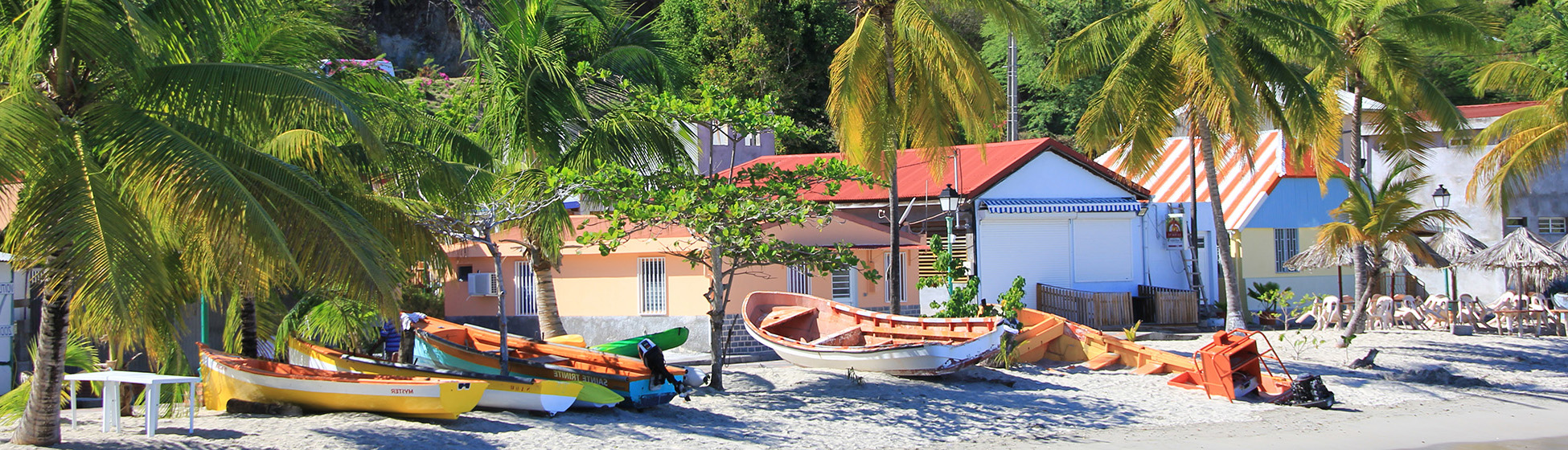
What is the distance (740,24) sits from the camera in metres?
32.8

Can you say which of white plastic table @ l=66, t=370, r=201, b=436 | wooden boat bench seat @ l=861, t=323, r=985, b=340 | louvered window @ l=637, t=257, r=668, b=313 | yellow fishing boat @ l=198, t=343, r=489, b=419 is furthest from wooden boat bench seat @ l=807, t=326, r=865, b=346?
white plastic table @ l=66, t=370, r=201, b=436

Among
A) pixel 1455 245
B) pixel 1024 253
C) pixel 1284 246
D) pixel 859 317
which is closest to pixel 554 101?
pixel 859 317

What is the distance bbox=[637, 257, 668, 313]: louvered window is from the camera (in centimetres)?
1845

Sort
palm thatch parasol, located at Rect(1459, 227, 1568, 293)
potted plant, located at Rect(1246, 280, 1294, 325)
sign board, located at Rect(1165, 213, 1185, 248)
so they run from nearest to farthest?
1. palm thatch parasol, located at Rect(1459, 227, 1568, 293)
2. potted plant, located at Rect(1246, 280, 1294, 325)
3. sign board, located at Rect(1165, 213, 1185, 248)

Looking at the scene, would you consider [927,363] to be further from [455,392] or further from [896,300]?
[455,392]

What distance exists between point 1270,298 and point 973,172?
7.33 metres

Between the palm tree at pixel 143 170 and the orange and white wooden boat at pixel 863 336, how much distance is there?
7203mm

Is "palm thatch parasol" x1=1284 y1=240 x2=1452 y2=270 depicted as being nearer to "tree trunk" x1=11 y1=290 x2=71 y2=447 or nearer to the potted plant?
the potted plant

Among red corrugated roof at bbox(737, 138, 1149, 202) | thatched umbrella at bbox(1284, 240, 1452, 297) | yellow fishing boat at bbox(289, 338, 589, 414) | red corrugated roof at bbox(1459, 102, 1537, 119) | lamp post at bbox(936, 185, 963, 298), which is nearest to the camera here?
yellow fishing boat at bbox(289, 338, 589, 414)

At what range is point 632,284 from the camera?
1859 cm

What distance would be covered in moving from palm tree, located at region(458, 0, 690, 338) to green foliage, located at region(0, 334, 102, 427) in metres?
4.78

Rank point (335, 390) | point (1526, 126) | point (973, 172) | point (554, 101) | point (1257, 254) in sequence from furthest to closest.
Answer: point (1257, 254) → point (973, 172) → point (1526, 126) → point (554, 101) → point (335, 390)

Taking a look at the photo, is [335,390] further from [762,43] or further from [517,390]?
[762,43]

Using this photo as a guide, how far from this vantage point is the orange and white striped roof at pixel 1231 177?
26453mm
